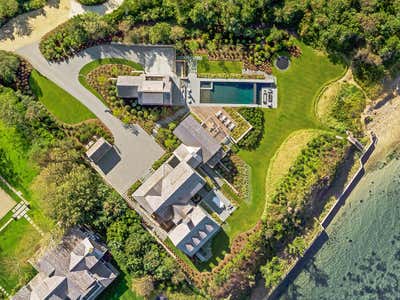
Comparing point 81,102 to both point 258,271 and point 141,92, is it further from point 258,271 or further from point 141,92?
point 258,271

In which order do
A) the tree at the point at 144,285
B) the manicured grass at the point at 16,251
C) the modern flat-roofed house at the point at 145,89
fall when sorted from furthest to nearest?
1. the manicured grass at the point at 16,251
2. the modern flat-roofed house at the point at 145,89
3. the tree at the point at 144,285

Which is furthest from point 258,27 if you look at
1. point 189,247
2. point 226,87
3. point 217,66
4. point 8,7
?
point 8,7

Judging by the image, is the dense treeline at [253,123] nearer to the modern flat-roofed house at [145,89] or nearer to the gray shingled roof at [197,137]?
the gray shingled roof at [197,137]

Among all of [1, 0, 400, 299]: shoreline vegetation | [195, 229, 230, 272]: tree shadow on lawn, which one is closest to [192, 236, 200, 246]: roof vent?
[195, 229, 230, 272]: tree shadow on lawn

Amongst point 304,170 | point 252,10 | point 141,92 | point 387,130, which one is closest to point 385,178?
point 387,130

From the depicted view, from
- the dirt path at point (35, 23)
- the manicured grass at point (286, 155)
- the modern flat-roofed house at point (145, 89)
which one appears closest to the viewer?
the modern flat-roofed house at point (145, 89)

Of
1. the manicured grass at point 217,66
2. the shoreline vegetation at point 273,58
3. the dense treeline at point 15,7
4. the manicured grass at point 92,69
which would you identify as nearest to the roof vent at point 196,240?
the shoreline vegetation at point 273,58

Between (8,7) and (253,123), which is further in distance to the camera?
(253,123)

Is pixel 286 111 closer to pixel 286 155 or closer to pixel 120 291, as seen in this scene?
pixel 286 155
